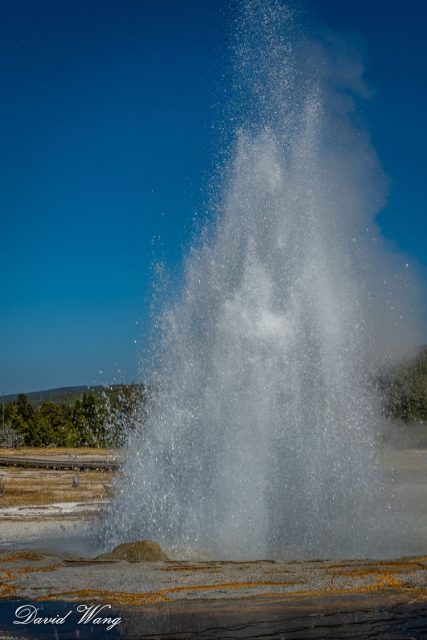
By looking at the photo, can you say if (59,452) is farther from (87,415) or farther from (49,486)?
(49,486)

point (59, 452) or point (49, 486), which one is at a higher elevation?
point (59, 452)

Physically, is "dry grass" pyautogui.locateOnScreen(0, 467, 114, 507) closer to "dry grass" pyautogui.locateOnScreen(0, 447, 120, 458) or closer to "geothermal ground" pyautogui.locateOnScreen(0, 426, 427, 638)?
"geothermal ground" pyautogui.locateOnScreen(0, 426, 427, 638)

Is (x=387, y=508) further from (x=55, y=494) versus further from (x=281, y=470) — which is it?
(x=55, y=494)

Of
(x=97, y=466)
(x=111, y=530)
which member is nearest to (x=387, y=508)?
(x=111, y=530)

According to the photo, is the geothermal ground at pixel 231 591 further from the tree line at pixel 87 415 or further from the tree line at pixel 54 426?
the tree line at pixel 54 426

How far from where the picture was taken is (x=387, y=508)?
21.6m

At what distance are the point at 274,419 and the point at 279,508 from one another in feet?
7.20

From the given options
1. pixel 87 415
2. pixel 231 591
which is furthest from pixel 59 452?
pixel 231 591
